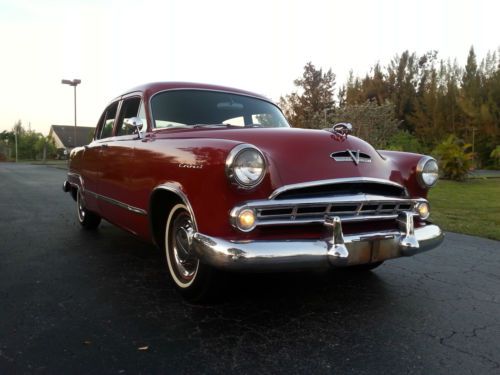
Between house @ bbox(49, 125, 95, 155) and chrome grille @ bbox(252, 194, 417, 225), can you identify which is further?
house @ bbox(49, 125, 95, 155)

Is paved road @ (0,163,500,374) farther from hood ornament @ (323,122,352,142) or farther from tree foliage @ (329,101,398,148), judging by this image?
tree foliage @ (329,101,398,148)

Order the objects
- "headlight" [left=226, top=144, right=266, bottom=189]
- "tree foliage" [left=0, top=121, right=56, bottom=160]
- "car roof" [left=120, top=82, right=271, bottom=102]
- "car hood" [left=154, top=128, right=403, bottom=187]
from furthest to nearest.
A: "tree foliage" [left=0, top=121, right=56, bottom=160]
"car roof" [left=120, top=82, right=271, bottom=102]
"car hood" [left=154, top=128, right=403, bottom=187]
"headlight" [left=226, top=144, right=266, bottom=189]

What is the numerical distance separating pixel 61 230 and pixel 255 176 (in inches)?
161

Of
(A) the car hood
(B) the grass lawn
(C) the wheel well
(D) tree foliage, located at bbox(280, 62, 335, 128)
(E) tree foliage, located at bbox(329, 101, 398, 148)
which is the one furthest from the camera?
(D) tree foliage, located at bbox(280, 62, 335, 128)

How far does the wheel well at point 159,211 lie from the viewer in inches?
130

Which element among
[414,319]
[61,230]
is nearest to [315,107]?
[61,230]

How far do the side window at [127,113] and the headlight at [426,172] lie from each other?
8.09 ft

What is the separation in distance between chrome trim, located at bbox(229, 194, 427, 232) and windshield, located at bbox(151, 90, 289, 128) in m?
1.41

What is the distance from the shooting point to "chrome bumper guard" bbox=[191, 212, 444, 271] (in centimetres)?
252

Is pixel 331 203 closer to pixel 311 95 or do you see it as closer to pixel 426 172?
pixel 426 172

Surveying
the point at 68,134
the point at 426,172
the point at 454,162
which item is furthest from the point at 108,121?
the point at 68,134

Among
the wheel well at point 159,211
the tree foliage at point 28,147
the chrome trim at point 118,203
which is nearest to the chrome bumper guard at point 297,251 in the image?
the wheel well at point 159,211

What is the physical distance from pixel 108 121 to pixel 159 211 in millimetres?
2081

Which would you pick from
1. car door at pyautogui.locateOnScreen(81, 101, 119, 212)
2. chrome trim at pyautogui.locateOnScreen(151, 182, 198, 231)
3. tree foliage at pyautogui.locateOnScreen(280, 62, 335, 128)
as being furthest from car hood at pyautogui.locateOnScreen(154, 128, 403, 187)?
tree foliage at pyautogui.locateOnScreen(280, 62, 335, 128)
